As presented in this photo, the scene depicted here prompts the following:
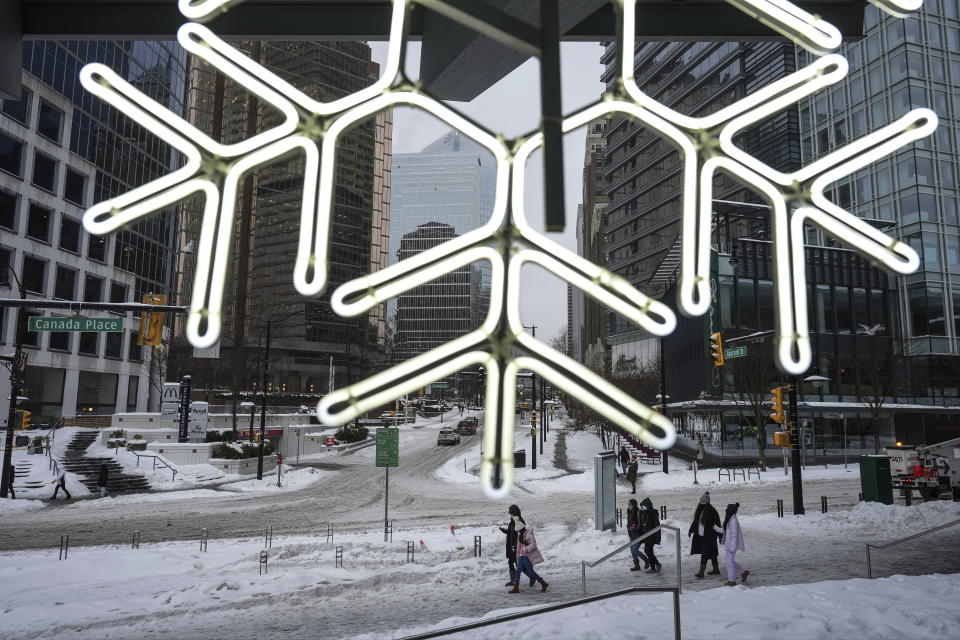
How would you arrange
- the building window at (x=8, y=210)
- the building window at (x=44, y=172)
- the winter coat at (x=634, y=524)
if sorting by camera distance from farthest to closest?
the building window at (x=44, y=172) < the building window at (x=8, y=210) < the winter coat at (x=634, y=524)

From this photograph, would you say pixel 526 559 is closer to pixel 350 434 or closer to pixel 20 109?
pixel 350 434

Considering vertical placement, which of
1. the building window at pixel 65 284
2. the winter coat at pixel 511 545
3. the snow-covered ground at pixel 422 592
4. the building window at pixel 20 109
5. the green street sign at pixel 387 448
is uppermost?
the building window at pixel 20 109

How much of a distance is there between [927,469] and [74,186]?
196 feet

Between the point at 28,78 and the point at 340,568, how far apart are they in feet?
161

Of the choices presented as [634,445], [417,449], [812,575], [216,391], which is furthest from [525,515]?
[216,391]

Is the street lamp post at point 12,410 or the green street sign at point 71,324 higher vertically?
the green street sign at point 71,324

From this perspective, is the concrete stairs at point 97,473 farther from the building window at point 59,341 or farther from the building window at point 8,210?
the building window at point 8,210

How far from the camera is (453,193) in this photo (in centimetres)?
6119

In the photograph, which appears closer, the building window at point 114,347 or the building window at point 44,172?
the building window at point 44,172

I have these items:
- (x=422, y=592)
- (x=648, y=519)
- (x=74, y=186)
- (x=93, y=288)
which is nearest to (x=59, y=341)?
(x=93, y=288)

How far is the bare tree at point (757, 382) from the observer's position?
118 ft

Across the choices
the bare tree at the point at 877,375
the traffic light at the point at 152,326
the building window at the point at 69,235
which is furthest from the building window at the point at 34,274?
the bare tree at the point at 877,375

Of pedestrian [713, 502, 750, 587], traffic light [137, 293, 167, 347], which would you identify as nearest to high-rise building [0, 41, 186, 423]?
traffic light [137, 293, 167, 347]

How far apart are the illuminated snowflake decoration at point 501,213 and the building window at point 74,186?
2273 inches
